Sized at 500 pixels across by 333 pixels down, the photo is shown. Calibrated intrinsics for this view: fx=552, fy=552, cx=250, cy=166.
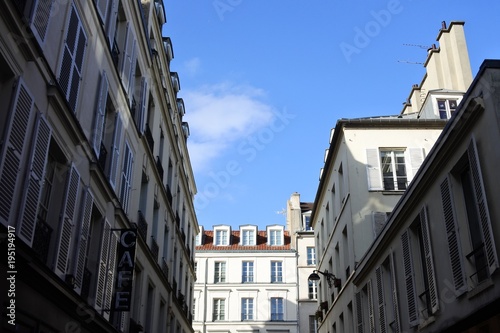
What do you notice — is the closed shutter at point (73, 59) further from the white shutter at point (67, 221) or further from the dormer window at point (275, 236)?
the dormer window at point (275, 236)

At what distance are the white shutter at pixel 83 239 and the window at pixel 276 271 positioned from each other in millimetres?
34501

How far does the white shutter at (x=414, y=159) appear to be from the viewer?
20.7 metres

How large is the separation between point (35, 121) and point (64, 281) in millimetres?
2940

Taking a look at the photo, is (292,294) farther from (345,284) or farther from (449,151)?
(449,151)

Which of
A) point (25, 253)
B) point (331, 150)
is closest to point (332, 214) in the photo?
point (331, 150)

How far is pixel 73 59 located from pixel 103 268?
468cm

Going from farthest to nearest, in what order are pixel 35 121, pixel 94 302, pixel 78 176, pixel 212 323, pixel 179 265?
pixel 212 323 → pixel 179 265 → pixel 94 302 → pixel 78 176 → pixel 35 121

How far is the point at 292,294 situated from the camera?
43719mm

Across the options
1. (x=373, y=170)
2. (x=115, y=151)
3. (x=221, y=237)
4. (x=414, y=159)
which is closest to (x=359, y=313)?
(x=373, y=170)

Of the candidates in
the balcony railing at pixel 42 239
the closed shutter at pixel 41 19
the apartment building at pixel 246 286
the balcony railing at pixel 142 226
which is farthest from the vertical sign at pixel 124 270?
the apartment building at pixel 246 286

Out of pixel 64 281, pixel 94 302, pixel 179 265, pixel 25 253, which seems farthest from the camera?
pixel 179 265

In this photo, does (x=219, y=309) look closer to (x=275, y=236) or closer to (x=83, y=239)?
(x=275, y=236)

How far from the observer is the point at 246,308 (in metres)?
43.4

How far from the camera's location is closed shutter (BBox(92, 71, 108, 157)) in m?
12.1
